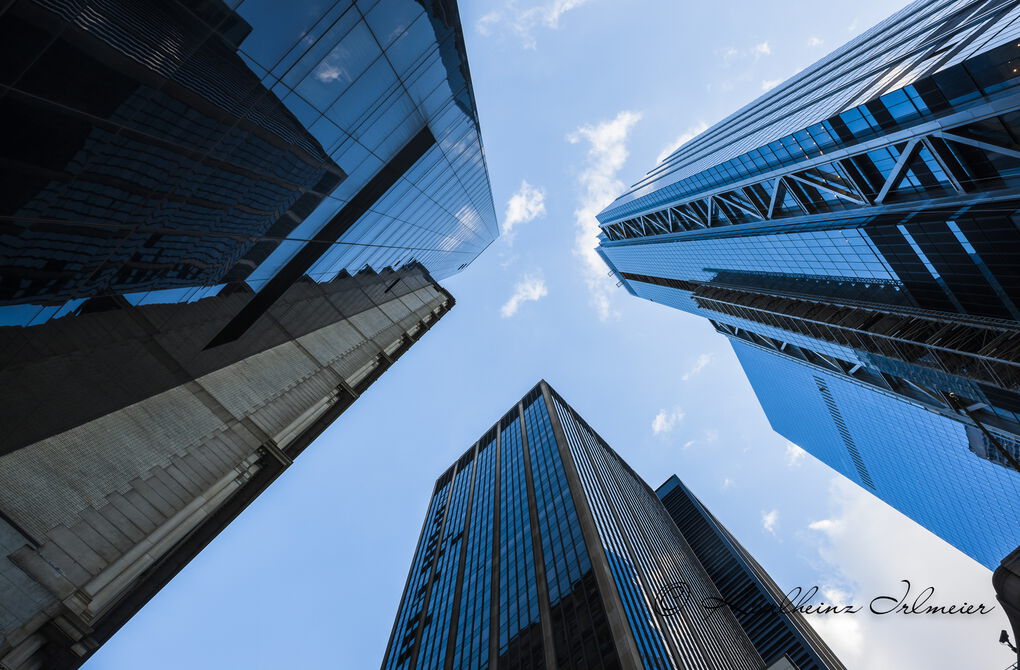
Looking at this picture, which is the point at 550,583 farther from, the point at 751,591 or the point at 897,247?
the point at 751,591

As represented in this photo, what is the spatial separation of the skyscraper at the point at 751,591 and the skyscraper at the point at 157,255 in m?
123

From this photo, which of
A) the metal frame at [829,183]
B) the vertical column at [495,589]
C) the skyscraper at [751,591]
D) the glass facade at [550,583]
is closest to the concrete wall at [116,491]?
the glass facade at [550,583]

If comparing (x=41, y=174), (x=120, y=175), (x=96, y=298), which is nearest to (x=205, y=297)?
(x=96, y=298)

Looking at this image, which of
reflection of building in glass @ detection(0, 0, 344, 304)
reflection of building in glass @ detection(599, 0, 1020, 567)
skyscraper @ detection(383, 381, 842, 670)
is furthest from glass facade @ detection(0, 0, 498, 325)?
reflection of building in glass @ detection(599, 0, 1020, 567)

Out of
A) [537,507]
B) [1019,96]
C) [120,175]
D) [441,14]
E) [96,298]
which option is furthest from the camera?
[537,507]

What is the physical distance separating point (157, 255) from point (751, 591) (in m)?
173

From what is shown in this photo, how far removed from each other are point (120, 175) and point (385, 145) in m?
9.96

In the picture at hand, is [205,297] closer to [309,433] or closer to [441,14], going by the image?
[309,433]

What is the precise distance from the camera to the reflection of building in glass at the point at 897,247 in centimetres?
3600

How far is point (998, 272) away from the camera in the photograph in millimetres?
39094

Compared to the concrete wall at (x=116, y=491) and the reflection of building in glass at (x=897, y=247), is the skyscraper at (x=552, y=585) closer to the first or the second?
the concrete wall at (x=116, y=491)

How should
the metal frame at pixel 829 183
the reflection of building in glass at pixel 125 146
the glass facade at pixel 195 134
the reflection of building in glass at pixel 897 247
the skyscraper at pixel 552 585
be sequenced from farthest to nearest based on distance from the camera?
the skyscraper at pixel 552 585, the metal frame at pixel 829 183, the reflection of building in glass at pixel 897 247, the glass facade at pixel 195 134, the reflection of building in glass at pixel 125 146

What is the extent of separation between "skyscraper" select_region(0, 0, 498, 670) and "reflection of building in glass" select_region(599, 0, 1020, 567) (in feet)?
132

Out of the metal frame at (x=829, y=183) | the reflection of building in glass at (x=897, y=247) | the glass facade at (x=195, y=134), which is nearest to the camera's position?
the glass facade at (x=195, y=134)
